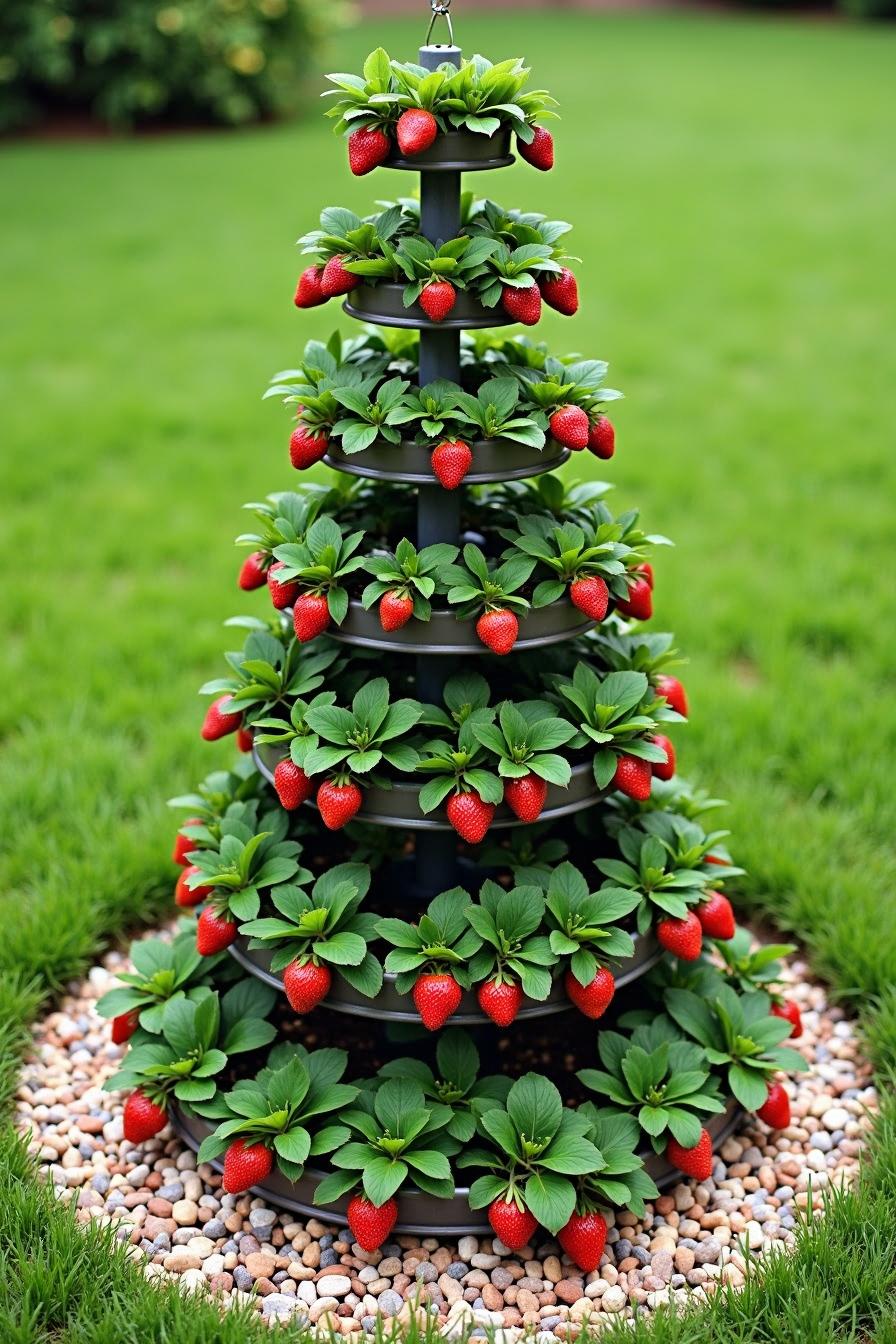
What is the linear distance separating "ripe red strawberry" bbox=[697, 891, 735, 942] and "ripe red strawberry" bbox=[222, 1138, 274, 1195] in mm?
964

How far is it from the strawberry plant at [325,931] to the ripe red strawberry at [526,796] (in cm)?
36

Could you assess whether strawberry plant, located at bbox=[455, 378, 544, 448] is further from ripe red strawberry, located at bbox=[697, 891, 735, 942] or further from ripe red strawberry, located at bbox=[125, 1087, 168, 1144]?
ripe red strawberry, located at bbox=[125, 1087, 168, 1144]

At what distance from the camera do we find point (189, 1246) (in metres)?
2.64

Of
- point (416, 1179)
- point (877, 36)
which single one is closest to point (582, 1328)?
point (416, 1179)

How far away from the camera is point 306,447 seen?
2600mm

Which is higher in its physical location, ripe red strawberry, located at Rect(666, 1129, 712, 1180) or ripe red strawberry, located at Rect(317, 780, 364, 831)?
ripe red strawberry, located at Rect(317, 780, 364, 831)

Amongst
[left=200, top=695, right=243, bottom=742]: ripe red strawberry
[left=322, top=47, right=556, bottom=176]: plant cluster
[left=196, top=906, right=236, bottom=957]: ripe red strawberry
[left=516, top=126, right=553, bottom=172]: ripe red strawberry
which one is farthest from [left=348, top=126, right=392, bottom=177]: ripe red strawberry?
[left=196, top=906, right=236, bottom=957]: ripe red strawberry

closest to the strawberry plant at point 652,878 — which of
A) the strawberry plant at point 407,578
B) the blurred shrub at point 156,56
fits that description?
the strawberry plant at point 407,578

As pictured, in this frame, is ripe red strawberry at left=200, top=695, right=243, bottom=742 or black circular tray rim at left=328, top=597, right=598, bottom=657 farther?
ripe red strawberry at left=200, top=695, right=243, bottom=742

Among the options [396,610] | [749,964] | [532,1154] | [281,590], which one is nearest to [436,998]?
[532,1154]

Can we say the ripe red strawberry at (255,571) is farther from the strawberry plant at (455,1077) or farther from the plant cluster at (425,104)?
the strawberry plant at (455,1077)

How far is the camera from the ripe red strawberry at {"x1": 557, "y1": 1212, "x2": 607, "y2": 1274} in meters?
2.53

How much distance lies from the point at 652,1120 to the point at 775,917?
102 centimetres

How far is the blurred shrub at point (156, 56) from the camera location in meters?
12.1
